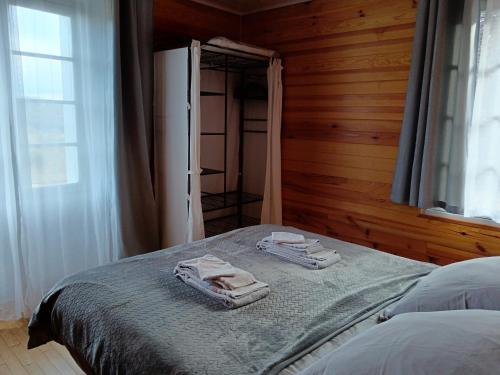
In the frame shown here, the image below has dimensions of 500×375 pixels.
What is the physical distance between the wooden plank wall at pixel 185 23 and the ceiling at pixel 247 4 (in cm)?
4

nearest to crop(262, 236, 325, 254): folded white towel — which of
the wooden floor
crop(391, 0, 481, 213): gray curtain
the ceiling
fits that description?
crop(391, 0, 481, 213): gray curtain

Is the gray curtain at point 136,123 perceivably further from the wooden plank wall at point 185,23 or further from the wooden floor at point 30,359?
the wooden floor at point 30,359

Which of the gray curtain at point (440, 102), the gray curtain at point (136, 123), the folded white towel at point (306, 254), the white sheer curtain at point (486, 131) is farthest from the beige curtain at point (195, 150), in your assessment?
the white sheer curtain at point (486, 131)

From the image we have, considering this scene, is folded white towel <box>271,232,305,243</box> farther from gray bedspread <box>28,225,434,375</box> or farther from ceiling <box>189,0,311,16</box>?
ceiling <box>189,0,311,16</box>

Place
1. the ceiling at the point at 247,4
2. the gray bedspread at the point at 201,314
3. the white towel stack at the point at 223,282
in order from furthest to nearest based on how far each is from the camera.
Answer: the ceiling at the point at 247,4, the white towel stack at the point at 223,282, the gray bedspread at the point at 201,314

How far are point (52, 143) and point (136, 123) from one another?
23.1 inches

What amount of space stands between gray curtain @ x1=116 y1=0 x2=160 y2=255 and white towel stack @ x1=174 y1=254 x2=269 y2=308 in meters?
1.33

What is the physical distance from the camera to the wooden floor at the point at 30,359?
204 cm

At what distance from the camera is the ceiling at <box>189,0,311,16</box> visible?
3320mm

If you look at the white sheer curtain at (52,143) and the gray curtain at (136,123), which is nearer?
the white sheer curtain at (52,143)

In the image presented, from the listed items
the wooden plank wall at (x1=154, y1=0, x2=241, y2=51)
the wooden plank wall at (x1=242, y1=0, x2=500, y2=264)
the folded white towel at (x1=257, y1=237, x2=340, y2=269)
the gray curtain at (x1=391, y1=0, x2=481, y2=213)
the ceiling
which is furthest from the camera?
the ceiling

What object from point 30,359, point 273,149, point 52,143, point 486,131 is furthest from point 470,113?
point 30,359

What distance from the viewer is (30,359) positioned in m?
2.13

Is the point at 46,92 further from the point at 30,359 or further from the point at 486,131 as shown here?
the point at 486,131
